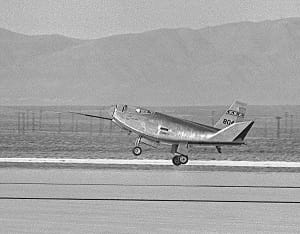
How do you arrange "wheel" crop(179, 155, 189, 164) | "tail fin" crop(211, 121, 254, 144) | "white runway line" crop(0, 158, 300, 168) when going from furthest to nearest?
1. "white runway line" crop(0, 158, 300, 168)
2. "wheel" crop(179, 155, 189, 164)
3. "tail fin" crop(211, 121, 254, 144)

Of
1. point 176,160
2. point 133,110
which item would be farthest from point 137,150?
point 133,110

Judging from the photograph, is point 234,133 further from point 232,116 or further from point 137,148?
point 137,148

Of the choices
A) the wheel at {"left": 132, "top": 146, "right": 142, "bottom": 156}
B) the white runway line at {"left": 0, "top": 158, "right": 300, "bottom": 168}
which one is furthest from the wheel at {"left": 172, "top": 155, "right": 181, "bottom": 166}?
the wheel at {"left": 132, "top": 146, "right": 142, "bottom": 156}

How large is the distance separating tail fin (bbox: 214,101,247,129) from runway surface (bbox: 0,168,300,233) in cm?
67

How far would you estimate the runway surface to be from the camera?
18.0 ft

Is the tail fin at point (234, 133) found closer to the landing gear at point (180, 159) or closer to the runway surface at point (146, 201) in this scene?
the runway surface at point (146, 201)

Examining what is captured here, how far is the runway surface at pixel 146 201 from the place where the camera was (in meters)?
5.49

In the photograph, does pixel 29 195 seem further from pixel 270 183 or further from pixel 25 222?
pixel 270 183

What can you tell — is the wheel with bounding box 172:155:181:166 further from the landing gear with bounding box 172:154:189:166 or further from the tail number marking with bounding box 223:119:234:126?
the tail number marking with bounding box 223:119:234:126

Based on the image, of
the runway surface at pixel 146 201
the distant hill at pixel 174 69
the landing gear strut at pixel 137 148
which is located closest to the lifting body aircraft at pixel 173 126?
the landing gear strut at pixel 137 148

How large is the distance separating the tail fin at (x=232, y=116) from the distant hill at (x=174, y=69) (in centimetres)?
141

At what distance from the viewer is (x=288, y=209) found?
20.5ft

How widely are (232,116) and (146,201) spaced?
1943 millimetres

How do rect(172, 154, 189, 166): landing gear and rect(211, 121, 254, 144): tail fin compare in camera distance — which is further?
rect(172, 154, 189, 166): landing gear
